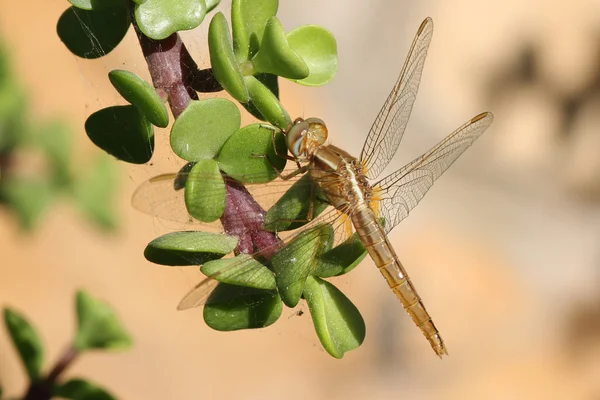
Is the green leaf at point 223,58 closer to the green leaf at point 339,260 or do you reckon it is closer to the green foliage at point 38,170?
the green leaf at point 339,260

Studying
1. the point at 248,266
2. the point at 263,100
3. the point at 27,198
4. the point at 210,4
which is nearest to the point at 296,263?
the point at 248,266

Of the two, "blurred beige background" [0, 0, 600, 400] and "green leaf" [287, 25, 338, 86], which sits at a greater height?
"green leaf" [287, 25, 338, 86]

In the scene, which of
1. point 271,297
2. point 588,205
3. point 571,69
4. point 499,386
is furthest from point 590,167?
point 271,297

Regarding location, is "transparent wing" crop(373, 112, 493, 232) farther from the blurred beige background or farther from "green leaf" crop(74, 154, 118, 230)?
the blurred beige background

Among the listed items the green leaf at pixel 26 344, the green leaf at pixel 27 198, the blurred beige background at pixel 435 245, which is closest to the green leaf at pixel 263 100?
the green leaf at pixel 26 344

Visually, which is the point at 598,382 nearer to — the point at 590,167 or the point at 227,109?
the point at 590,167

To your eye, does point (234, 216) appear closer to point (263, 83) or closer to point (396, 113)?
point (263, 83)

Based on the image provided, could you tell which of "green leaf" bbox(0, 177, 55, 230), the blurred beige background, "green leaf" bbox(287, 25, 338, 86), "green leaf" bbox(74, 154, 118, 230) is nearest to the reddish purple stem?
"green leaf" bbox(287, 25, 338, 86)
